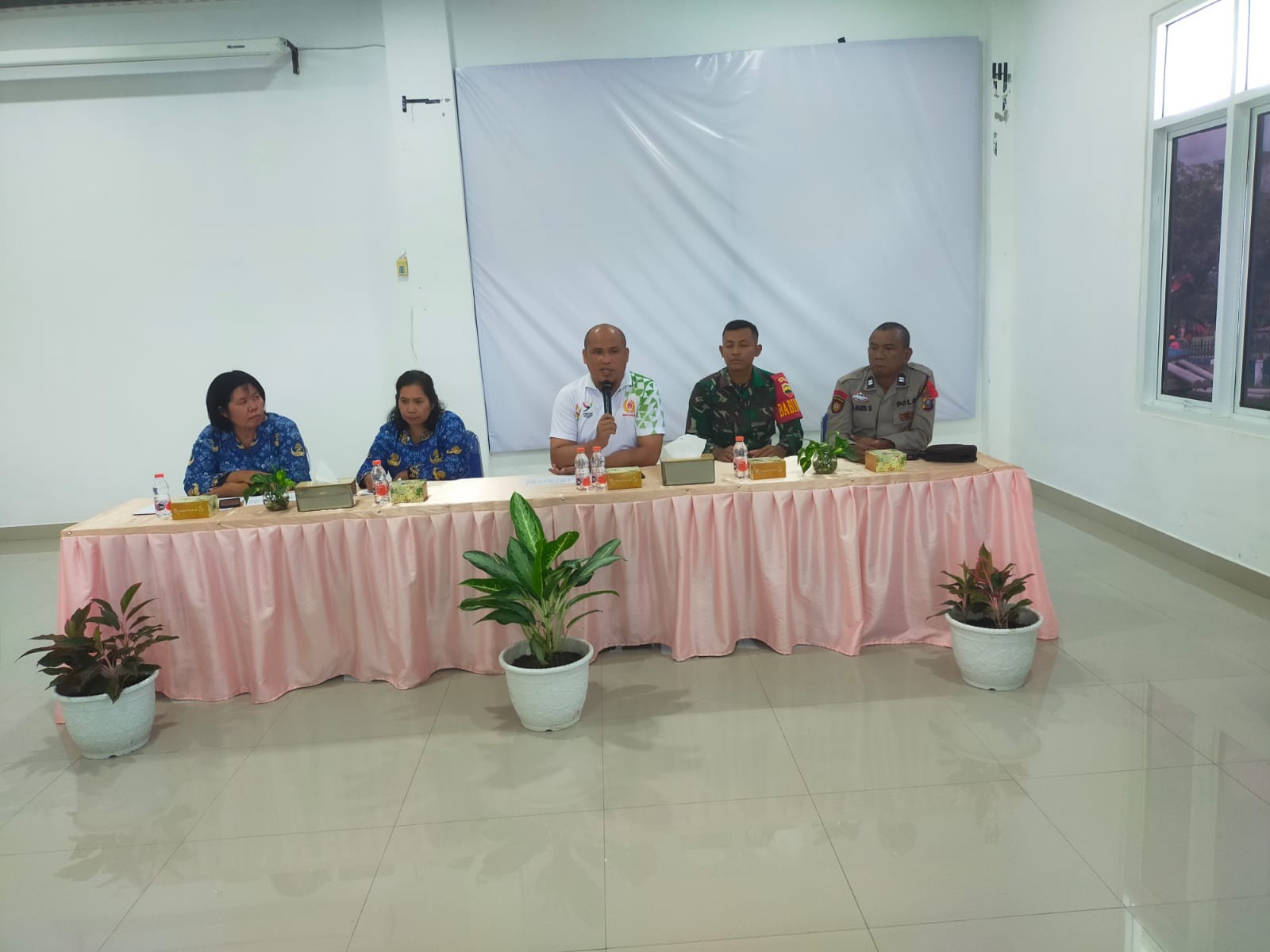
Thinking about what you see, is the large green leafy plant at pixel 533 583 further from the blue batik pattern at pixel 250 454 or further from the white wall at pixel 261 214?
the white wall at pixel 261 214

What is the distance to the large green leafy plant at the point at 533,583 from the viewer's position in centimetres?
259

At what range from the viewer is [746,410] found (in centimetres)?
381

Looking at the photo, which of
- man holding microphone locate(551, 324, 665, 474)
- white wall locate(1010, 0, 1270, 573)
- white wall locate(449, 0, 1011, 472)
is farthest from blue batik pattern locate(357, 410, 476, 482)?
white wall locate(1010, 0, 1270, 573)

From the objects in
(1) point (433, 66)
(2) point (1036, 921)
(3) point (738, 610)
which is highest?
(1) point (433, 66)

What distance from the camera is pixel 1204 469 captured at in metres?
3.74

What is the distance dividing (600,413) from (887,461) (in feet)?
3.79

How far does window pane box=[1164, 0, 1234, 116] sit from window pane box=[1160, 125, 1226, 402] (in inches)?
6.0

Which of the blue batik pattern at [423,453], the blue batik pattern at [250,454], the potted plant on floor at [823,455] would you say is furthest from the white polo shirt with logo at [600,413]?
the blue batik pattern at [250,454]

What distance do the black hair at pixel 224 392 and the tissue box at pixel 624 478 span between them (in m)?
1.44

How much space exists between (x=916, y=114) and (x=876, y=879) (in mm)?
4348

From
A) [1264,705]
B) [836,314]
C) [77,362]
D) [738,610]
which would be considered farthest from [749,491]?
[77,362]

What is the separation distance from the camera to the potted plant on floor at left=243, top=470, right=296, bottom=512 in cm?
296

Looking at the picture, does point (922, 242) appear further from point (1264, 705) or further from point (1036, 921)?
point (1036, 921)

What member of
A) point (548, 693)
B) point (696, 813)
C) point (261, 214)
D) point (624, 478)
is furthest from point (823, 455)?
point (261, 214)
